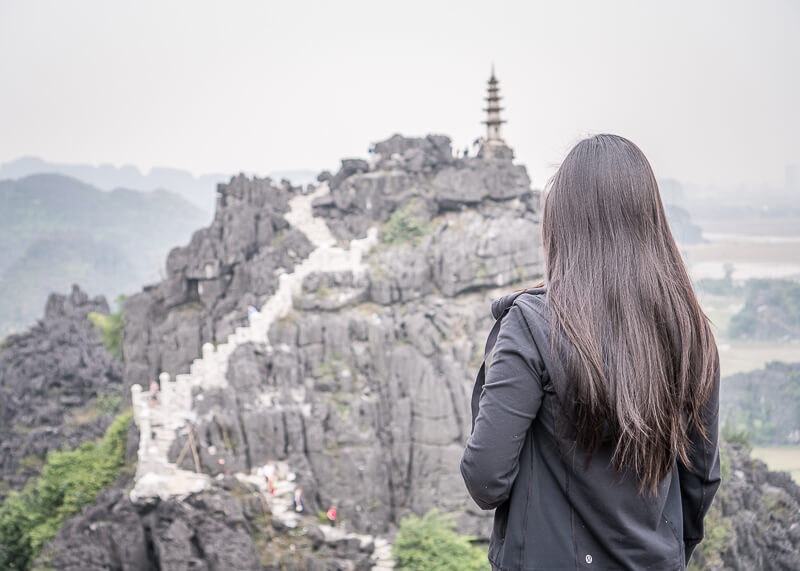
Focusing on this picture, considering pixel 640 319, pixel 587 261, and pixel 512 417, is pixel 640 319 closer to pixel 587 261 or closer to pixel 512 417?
pixel 587 261

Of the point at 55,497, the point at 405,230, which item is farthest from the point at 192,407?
the point at 405,230

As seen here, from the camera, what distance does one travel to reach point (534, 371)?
2.17m

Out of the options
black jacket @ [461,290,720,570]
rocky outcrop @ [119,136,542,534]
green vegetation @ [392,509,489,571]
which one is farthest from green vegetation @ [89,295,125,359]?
black jacket @ [461,290,720,570]

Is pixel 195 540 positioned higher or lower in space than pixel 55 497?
higher

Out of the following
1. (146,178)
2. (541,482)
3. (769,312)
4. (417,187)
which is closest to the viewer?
(541,482)

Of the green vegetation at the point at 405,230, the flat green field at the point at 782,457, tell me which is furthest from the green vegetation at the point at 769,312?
the green vegetation at the point at 405,230

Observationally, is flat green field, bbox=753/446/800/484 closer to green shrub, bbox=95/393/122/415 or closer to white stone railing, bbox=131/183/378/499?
white stone railing, bbox=131/183/378/499

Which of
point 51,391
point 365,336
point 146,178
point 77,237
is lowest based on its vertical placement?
point 51,391

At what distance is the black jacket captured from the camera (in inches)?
85.6

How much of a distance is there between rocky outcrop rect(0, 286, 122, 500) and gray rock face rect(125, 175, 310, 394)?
382 centimetres

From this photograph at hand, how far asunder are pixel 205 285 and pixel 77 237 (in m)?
68.6

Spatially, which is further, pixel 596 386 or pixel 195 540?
pixel 195 540

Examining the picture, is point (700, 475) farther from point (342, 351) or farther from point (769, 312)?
point (342, 351)

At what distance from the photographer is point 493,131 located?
100 ft
